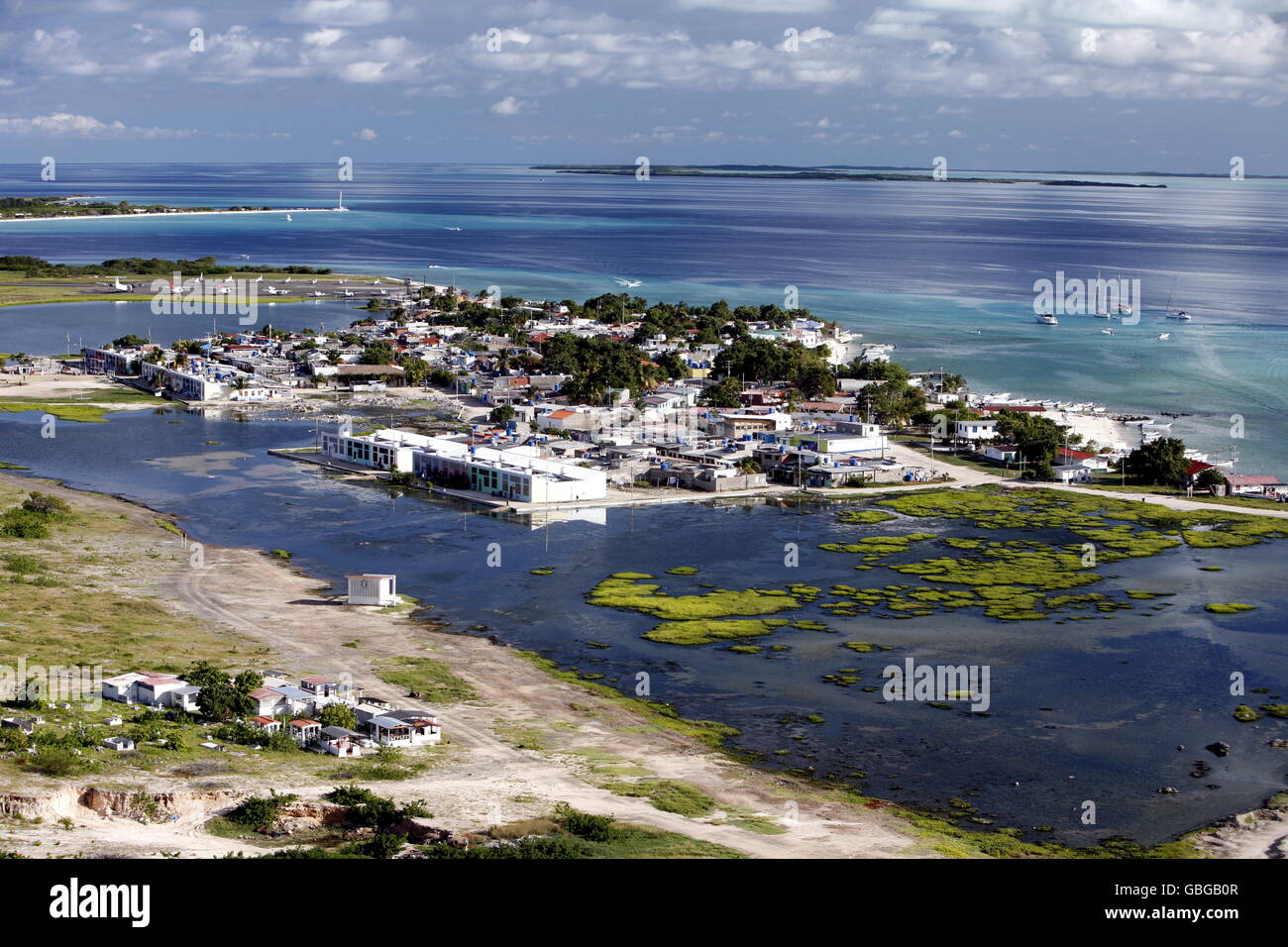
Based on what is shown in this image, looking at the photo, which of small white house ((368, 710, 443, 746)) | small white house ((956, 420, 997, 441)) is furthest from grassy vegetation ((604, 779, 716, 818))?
small white house ((956, 420, 997, 441))

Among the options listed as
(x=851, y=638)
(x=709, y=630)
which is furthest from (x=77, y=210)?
(x=851, y=638)

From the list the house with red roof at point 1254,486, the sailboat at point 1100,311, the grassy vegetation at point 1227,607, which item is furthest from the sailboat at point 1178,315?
the grassy vegetation at point 1227,607

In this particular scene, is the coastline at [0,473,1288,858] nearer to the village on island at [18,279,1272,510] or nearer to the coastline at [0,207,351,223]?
the village on island at [18,279,1272,510]

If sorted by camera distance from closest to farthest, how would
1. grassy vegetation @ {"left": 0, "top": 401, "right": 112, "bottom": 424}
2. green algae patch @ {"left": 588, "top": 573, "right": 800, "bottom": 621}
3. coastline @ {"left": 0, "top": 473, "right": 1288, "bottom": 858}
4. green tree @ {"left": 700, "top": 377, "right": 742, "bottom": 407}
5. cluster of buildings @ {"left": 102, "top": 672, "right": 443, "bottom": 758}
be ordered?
1. coastline @ {"left": 0, "top": 473, "right": 1288, "bottom": 858}
2. cluster of buildings @ {"left": 102, "top": 672, "right": 443, "bottom": 758}
3. green algae patch @ {"left": 588, "top": 573, "right": 800, "bottom": 621}
4. grassy vegetation @ {"left": 0, "top": 401, "right": 112, "bottom": 424}
5. green tree @ {"left": 700, "top": 377, "right": 742, "bottom": 407}

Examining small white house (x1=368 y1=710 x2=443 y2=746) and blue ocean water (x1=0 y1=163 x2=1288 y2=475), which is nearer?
small white house (x1=368 y1=710 x2=443 y2=746)

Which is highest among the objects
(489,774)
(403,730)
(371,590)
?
(371,590)

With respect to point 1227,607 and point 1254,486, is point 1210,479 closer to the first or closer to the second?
point 1254,486

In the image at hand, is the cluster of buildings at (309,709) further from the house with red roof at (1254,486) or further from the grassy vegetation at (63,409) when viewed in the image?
the grassy vegetation at (63,409)
